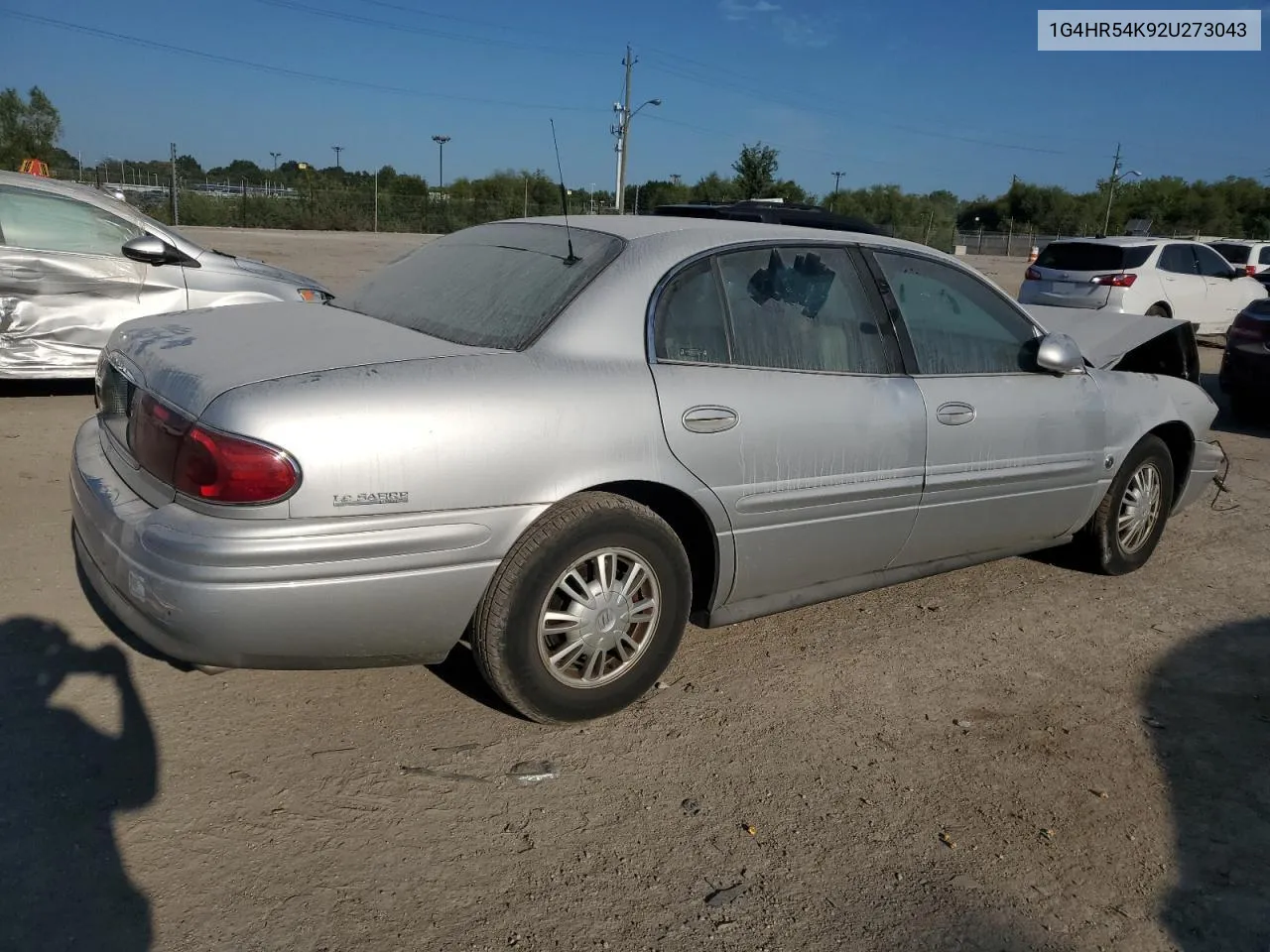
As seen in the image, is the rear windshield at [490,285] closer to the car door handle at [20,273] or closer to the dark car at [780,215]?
the dark car at [780,215]

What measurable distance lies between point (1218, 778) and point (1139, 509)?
77.3 inches

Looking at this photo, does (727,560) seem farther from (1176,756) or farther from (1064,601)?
(1064,601)

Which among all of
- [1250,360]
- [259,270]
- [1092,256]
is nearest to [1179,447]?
[1250,360]


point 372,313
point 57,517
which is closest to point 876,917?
point 372,313

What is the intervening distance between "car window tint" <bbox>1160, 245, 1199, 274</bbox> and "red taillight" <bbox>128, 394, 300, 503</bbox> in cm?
1487

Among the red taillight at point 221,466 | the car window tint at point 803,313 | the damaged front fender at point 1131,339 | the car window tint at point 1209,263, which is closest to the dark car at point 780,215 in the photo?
the car window tint at point 803,313

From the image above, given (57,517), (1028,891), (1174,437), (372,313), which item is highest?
(372,313)

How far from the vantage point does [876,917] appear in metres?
2.45

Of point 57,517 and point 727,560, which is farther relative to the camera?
point 57,517

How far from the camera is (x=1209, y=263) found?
50.7ft

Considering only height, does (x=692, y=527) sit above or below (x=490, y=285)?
below

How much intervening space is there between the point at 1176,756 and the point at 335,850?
2612 millimetres

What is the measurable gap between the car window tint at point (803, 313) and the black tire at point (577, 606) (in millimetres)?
718

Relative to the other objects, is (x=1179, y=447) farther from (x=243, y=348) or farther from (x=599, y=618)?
(x=243, y=348)
